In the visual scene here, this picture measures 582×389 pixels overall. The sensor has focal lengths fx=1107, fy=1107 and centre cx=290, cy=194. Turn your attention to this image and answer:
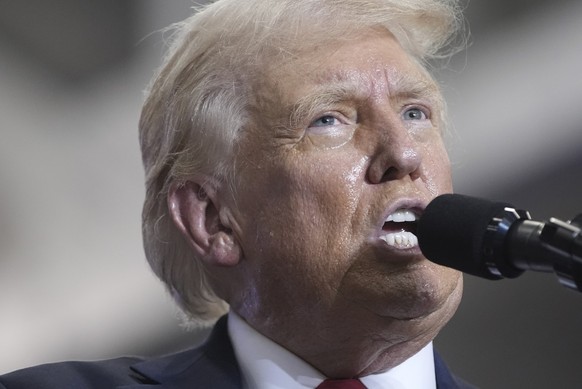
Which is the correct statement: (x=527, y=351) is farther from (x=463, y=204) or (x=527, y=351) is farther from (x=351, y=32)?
(x=463, y=204)

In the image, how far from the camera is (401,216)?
157cm

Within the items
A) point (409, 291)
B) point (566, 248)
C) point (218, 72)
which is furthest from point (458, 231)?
point (218, 72)

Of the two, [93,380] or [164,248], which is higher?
[164,248]

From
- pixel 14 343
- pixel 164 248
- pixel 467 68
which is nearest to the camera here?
pixel 164 248

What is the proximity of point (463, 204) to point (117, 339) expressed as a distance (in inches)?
43.8

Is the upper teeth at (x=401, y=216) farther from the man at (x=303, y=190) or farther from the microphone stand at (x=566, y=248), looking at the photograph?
the microphone stand at (x=566, y=248)

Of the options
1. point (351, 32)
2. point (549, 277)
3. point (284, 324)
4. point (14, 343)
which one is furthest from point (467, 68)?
point (14, 343)

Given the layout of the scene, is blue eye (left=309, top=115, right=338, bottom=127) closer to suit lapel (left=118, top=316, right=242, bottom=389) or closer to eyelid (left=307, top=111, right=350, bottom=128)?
eyelid (left=307, top=111, right=350, bottom=128)

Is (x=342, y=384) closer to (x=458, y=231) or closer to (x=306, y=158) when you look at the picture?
(x=306, y=158)

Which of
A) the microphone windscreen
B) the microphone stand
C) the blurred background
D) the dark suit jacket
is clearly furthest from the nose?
the blurred background

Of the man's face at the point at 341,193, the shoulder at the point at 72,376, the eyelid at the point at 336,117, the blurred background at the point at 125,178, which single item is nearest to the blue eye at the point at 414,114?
the man's face at the point at 341,193

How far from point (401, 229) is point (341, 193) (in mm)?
101

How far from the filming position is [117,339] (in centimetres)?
218

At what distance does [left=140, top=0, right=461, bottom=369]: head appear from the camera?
158cm
